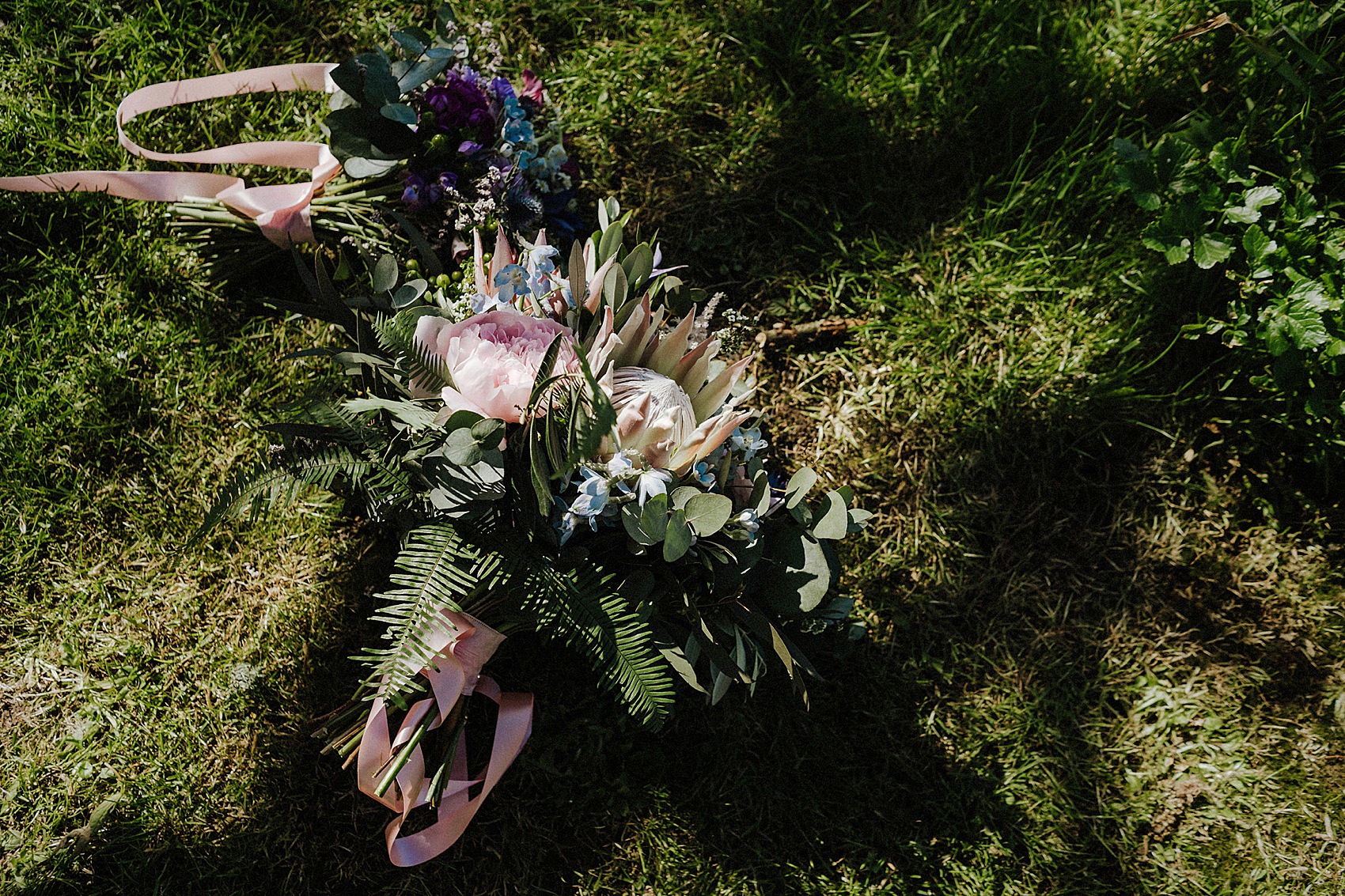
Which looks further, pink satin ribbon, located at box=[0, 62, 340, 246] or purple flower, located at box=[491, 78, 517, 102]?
pink satin ribbon, located at box=[0, 62, 340, 246]

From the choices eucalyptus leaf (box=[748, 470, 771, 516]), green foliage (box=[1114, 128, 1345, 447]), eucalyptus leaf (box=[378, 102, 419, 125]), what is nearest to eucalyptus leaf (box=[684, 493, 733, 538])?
eucalyptus leaf (box=[748, 470, 771, 516])

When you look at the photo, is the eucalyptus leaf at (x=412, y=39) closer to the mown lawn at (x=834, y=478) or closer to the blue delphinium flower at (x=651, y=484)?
the mown lawn at (x=834, y=478)

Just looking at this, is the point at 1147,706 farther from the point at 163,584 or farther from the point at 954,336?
the point at 163,584

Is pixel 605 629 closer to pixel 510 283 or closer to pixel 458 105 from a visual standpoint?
pixel 510 283

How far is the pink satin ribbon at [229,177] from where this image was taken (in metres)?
1.98

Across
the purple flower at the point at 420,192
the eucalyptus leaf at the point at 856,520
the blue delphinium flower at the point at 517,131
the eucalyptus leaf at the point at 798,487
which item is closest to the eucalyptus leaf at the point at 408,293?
the purple flower at the point at 420,192

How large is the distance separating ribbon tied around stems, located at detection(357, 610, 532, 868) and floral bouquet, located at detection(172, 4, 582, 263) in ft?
2.63

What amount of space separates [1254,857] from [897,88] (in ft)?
6.73

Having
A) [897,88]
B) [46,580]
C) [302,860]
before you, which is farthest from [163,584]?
[897,88]

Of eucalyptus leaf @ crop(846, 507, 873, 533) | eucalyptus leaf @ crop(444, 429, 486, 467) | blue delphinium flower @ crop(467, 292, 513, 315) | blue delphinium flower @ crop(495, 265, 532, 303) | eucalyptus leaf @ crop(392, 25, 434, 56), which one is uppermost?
eucalyptus leaf @ crop(392, 25, 434, 56)

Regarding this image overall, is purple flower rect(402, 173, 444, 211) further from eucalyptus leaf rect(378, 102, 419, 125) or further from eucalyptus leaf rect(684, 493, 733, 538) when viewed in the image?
eucalyptus leaf rect(684, 493, 733, 538)

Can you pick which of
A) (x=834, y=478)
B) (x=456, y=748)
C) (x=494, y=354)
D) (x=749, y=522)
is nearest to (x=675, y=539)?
(x=749, y=522)

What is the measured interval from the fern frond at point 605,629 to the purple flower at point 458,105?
0.97 metres

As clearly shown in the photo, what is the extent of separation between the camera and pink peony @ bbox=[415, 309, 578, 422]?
4.50ft
